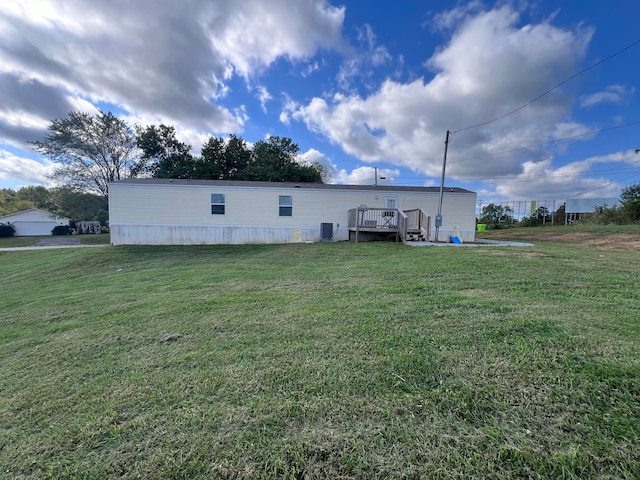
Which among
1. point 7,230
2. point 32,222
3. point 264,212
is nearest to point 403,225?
point 264,212

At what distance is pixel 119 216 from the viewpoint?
520 inches

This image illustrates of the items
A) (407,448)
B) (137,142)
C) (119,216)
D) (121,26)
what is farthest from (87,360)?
→ (137,142)

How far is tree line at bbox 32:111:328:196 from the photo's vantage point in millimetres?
24219

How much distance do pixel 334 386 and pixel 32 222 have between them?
152 feet

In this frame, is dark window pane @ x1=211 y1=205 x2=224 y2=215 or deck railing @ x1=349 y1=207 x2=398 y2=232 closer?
deck railing @ x1=349 y1=207 x2=398 y2=232

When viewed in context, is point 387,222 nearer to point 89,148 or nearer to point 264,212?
point 264,212

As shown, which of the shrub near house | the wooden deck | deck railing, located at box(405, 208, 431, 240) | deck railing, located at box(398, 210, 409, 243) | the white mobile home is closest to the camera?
deck railing, located at box(398, 210, 409, 243)

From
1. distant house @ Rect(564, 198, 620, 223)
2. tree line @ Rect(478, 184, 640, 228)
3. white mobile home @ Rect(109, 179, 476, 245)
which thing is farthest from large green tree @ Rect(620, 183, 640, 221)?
white mobile home @ Rect(109, 179, 476, 245)

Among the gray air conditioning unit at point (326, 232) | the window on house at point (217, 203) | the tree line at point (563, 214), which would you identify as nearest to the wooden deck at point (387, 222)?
the gray air conditioning unit at point (326, 232)

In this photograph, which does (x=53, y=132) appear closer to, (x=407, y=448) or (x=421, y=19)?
(x=421, y=19)

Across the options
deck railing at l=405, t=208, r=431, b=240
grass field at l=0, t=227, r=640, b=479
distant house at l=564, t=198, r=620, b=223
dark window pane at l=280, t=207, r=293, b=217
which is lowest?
grass field at l=0, t=227, r=640, b=479

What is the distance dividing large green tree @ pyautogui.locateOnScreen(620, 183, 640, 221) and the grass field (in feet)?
73.5

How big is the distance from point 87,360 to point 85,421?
1136 mm

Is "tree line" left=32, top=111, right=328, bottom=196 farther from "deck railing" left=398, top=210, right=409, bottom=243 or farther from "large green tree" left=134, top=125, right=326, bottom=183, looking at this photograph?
"deck railing" left=398, top=210, right=409, bottom=243
